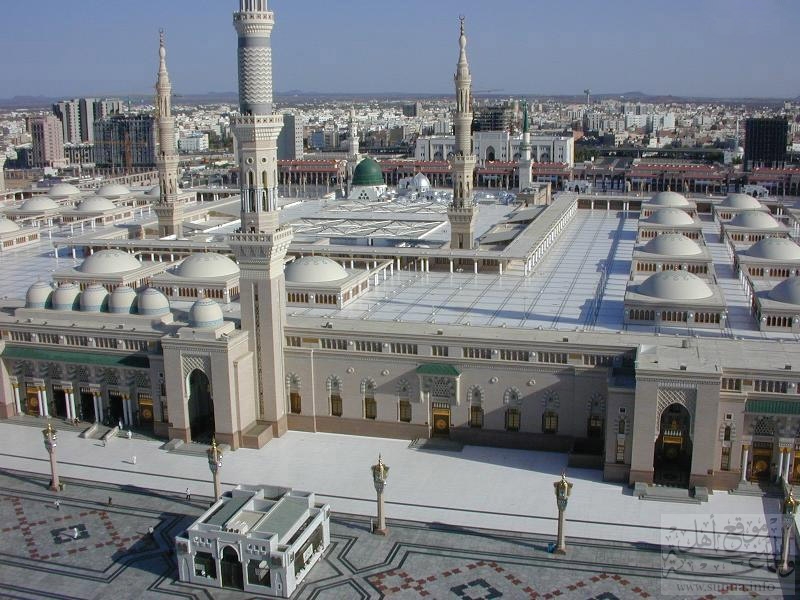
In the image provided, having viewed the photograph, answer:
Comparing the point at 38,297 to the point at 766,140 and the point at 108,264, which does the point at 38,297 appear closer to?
Result: the point at 108,264

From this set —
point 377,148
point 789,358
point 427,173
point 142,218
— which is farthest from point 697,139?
point 789,358

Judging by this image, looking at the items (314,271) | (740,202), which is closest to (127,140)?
(740,202)

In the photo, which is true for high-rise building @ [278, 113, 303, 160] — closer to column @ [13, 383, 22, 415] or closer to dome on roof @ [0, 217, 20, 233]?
dome on roof @ [0, 217, 20, 233]

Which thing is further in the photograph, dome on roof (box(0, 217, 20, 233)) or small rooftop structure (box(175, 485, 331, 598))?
A: dome on roof (box(0, 217, 20, 233))

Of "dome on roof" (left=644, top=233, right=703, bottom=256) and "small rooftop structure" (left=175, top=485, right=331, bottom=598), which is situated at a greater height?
"dome on roof" (left=644, top=233, right=703, bottom=256)

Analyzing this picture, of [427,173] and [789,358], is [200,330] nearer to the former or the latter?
[789,358]

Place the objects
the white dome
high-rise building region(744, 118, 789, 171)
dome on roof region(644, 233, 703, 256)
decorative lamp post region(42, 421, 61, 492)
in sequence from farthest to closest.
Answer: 1. high-rise building region(744, 118, 789, 171)
2. dome on roof region(644, 233, 703, 256)
3. the white dome
4. decorative lamp post region(42, 421, 61, 492)

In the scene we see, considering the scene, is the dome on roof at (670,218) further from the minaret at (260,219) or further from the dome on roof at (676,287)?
the minaret at (260,219)

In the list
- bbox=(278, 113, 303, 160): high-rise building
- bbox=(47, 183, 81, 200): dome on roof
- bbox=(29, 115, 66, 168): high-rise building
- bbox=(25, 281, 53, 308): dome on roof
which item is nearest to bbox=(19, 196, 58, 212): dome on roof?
bbox=(47, 183, 81, 200): dome on roof
